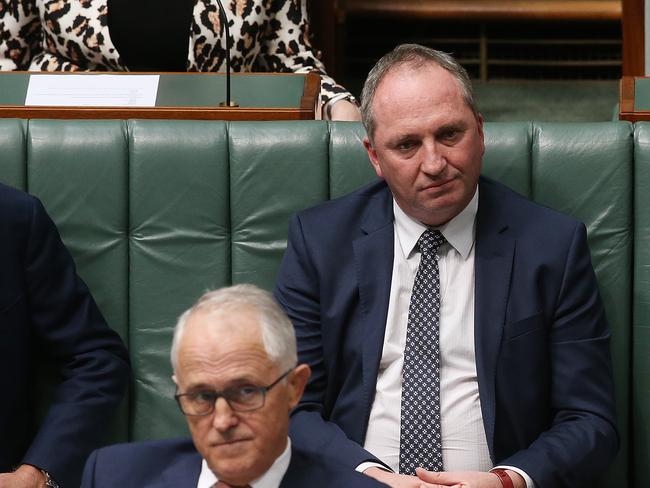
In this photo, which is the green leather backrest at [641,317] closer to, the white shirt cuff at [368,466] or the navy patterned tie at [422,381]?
the navy patterned tie at [422,381]

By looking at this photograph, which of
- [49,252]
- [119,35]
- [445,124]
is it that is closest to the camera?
[445,124]

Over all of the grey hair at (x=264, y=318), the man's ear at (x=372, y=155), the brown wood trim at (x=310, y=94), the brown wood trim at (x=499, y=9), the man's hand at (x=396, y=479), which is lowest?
the man's hand at (x=396, y=479)

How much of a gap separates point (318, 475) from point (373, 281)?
620 mm

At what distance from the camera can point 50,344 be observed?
2.24 meters

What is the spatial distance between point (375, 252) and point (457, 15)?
9.89ft

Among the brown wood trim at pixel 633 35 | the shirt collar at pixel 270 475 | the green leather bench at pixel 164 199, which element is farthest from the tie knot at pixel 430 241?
the brown wood trim at pixel 633 35

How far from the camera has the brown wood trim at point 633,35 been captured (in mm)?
3980

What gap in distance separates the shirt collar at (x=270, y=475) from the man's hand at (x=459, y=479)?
0.40 meters

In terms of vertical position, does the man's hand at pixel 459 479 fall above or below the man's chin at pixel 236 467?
below

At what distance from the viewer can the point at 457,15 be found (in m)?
4.95

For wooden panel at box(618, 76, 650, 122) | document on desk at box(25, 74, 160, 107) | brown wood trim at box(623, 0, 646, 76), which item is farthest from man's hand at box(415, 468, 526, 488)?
brown wood trim at box(623, 0, 646, 76)

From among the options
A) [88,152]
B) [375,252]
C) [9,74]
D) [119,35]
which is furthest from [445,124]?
[119,35]

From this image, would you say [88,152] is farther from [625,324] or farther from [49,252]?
[625,324]

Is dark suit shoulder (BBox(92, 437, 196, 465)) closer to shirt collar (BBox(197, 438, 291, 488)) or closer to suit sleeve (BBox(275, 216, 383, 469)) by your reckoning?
shirt collar (BBox(197, 438, 291, 488))
